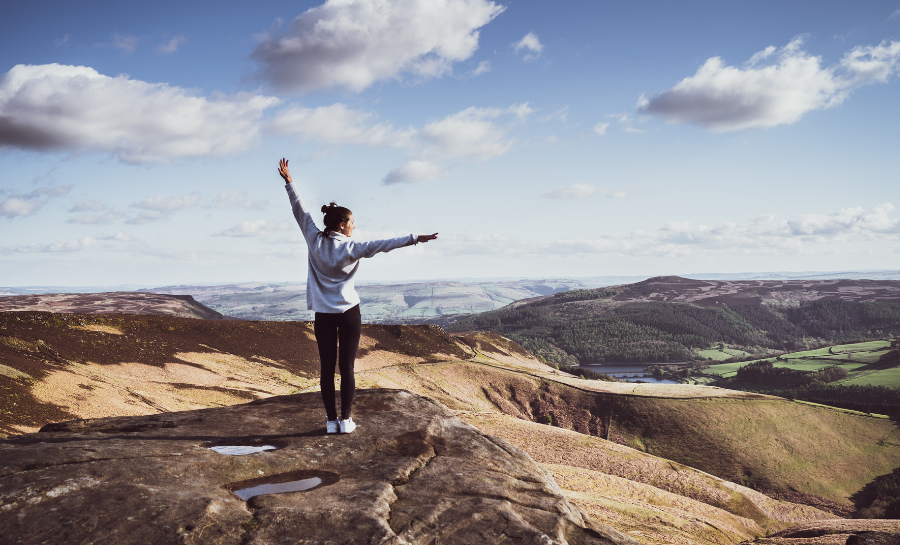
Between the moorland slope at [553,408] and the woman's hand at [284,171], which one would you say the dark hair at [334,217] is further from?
the moorland slope at [553,408]

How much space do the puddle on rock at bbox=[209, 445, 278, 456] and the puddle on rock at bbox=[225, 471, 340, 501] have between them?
103 centimetres

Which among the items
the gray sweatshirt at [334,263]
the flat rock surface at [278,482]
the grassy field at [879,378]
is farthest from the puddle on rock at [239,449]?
the grassy field at [879,378]

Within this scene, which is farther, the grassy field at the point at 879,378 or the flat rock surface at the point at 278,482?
the grassy field at the point at 879,378

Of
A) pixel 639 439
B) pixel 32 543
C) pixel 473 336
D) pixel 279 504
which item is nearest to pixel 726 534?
pixel 279 504

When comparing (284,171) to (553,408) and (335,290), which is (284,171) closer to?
(335,290)

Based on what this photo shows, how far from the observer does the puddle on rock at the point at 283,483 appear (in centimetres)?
663

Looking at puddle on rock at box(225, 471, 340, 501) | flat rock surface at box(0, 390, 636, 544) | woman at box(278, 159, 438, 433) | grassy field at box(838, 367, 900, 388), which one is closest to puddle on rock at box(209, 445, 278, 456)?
flat rock surface at box(0, 390, 636, 544)

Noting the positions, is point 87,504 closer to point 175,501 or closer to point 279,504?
point 175,501

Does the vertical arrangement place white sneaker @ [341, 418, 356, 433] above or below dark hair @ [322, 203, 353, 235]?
below

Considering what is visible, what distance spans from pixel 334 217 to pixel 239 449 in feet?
14.1

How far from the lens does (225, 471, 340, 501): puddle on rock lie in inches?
261

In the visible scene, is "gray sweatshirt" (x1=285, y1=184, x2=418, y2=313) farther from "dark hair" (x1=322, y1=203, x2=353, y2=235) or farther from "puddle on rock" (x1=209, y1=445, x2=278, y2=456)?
"puddle on rock" (x1=209, y1=445, x2=278, y2=456)

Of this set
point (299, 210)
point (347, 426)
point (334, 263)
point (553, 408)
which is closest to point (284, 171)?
point (299, 210)

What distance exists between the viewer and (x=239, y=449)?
26.6 ft
